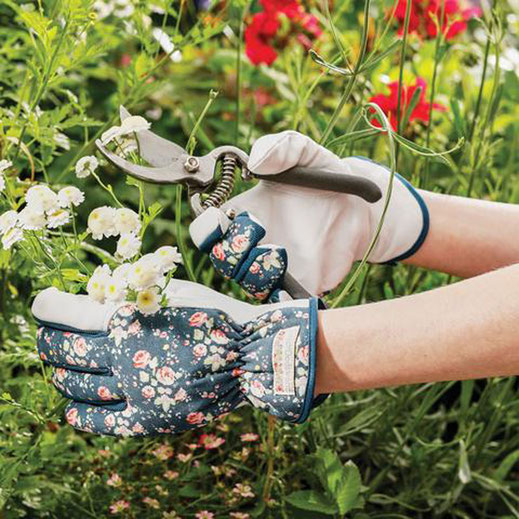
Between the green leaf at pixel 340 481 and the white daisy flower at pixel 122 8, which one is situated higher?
the white daisy flower at pixel 122 8

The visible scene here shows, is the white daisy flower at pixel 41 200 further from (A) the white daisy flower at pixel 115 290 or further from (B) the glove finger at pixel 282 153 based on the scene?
(B) the glove finger at pixel 282 153

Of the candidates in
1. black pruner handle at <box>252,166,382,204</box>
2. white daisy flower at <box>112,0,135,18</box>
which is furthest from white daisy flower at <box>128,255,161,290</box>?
white daisy flower at <box>112,0,135,18</box>

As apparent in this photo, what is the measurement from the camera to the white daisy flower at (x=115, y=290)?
0.93 meters

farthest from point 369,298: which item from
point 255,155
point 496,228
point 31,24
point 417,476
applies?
point 31,24

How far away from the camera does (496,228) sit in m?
1.20

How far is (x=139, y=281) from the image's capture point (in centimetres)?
92

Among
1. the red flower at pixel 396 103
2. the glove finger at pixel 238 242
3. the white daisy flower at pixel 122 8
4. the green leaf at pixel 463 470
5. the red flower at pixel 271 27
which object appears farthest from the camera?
the red flower at pixel 271 27

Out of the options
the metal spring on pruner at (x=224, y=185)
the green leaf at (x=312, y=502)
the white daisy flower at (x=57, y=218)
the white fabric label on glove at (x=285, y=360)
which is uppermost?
the metal spring on pruner at (x=224, y=185)

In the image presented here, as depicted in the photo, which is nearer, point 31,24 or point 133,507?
point 31,24

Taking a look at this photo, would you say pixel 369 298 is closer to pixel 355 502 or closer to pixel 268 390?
pixel 355 502

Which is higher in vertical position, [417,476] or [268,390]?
[268,390]

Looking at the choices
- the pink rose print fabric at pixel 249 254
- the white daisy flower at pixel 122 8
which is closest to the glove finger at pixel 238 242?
the pink rose print fabric at pixel 249 254

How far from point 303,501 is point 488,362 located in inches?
16.4

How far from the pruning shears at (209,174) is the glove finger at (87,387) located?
8.2 inches
